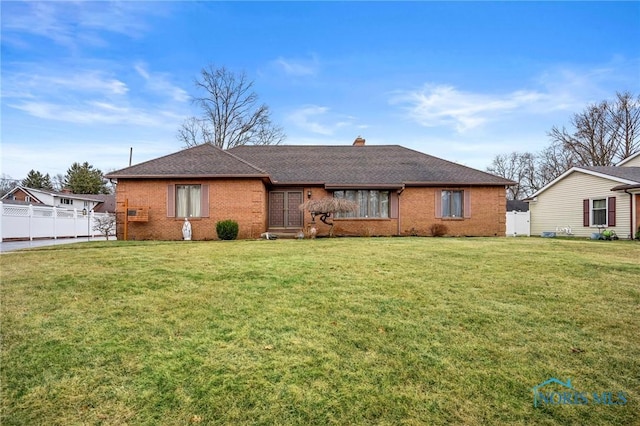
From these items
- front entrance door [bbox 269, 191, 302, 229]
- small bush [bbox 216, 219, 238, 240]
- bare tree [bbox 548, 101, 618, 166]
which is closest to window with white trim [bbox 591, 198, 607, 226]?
front entrance door [bbox 269, 191, 302, 229]

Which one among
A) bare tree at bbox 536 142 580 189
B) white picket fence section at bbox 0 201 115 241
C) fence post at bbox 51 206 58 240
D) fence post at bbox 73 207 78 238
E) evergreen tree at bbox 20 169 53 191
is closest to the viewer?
white picket fence section at bbox 0 201 115 241

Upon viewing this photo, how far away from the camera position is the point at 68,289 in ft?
17.2

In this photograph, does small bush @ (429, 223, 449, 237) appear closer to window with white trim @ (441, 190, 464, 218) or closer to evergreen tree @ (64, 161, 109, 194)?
window with white trim @ (441, 190, 464, 218)

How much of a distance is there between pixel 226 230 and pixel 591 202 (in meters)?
18.5

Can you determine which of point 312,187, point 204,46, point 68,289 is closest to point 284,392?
point 68,289

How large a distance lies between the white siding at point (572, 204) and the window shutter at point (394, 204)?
1032cm

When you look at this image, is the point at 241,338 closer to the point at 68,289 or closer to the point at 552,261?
the point at 68,289

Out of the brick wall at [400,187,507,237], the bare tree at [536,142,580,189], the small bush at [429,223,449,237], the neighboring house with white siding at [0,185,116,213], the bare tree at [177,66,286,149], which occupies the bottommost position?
the small bush at [429,223,449,237]

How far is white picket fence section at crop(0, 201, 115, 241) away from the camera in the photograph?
49.1 feet

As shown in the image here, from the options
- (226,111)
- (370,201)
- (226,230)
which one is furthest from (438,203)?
(226,111)

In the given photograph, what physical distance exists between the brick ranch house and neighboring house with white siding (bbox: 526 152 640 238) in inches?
200

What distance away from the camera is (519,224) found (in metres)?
21.3

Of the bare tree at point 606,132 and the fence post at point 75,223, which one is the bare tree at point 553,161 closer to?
the bare tree at point 606,132

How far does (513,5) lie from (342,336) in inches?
511
